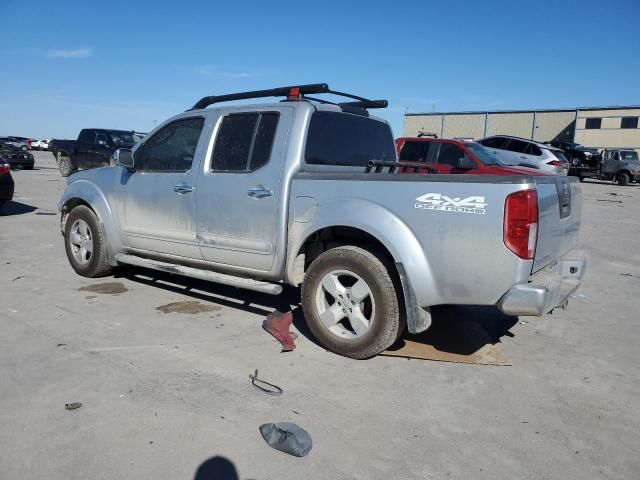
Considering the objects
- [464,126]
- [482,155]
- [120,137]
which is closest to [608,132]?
[464,126]

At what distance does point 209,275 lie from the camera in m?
4.62

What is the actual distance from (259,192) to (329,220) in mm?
723

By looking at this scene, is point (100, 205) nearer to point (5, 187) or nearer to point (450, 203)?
point (450, 203)

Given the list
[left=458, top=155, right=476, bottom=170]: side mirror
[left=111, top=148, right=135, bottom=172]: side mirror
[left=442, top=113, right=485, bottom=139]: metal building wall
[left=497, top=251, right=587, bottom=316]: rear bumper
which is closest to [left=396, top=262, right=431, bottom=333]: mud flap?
[left=497, top=251, right=587, bottom=316]: rear bumper

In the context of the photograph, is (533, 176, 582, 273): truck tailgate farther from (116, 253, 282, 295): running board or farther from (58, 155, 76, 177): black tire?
(58, 155, 76, 177): black tire

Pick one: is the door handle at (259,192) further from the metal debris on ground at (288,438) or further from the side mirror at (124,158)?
the metal debris on ground at (288,438)

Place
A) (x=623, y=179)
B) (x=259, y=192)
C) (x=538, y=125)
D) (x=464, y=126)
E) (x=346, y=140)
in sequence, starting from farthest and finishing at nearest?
1. (x=464, y=126)
2. (x=538, y=125)
3. (x=623, y=179)
4. (x=346, y=140)
5. (x=259, y=192)

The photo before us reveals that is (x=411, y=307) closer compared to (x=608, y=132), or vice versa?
(x=411, y=307)

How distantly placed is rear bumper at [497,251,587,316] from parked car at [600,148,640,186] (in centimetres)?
2662

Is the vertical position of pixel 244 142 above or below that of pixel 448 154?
below

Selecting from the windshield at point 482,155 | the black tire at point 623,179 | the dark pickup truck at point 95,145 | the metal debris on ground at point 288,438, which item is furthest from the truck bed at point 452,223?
the black tire at point 623,179

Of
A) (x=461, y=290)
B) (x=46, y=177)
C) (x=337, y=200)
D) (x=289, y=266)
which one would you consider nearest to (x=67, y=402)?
(x=289, y=266)

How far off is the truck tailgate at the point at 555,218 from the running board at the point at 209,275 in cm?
198

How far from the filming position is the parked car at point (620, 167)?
26.3 m
